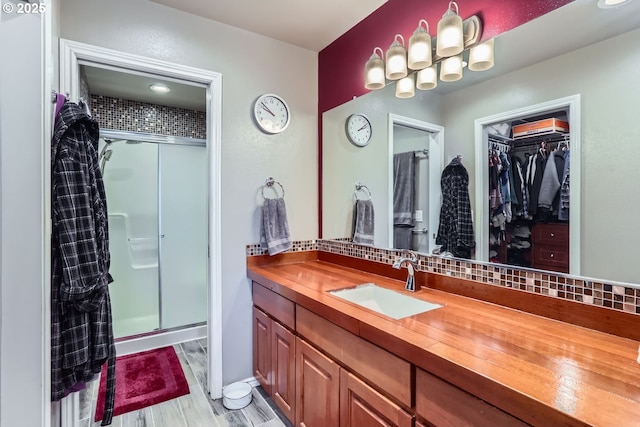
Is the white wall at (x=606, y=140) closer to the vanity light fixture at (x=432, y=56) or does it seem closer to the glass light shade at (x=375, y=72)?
the vanity light fixture at (x=432, y=56)

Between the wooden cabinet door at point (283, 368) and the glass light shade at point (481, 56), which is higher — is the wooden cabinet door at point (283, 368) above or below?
below

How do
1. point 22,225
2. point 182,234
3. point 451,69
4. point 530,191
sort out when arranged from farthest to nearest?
point 182,234 < point 451,69 < point 530,191 < point 22,225

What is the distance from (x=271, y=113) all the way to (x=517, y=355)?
1973 mm

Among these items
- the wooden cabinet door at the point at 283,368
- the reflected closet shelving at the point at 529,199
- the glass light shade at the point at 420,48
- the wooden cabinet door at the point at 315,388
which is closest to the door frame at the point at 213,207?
the wooden cabinet door at the point at 283,368

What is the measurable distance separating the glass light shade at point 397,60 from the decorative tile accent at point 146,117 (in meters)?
2.36

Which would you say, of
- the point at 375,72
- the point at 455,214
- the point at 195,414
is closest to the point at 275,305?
the point at 195,414

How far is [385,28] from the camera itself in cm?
186

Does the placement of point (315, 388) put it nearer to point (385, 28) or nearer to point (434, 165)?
point (434, 165)

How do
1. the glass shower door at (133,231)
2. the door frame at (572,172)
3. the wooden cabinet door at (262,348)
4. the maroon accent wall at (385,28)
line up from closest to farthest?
the door frame at (572,172) → the maroon accent wall at (385,28) → the wooden cabinet door at (262,348) → the glass shower door at (133,231)

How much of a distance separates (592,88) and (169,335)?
336 centimetres

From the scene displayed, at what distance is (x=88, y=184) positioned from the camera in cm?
126

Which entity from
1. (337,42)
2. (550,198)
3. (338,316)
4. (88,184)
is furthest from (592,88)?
(88,184)

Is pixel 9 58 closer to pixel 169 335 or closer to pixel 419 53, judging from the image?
pixel 419 53

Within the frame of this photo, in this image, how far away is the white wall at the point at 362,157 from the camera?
1.80m
